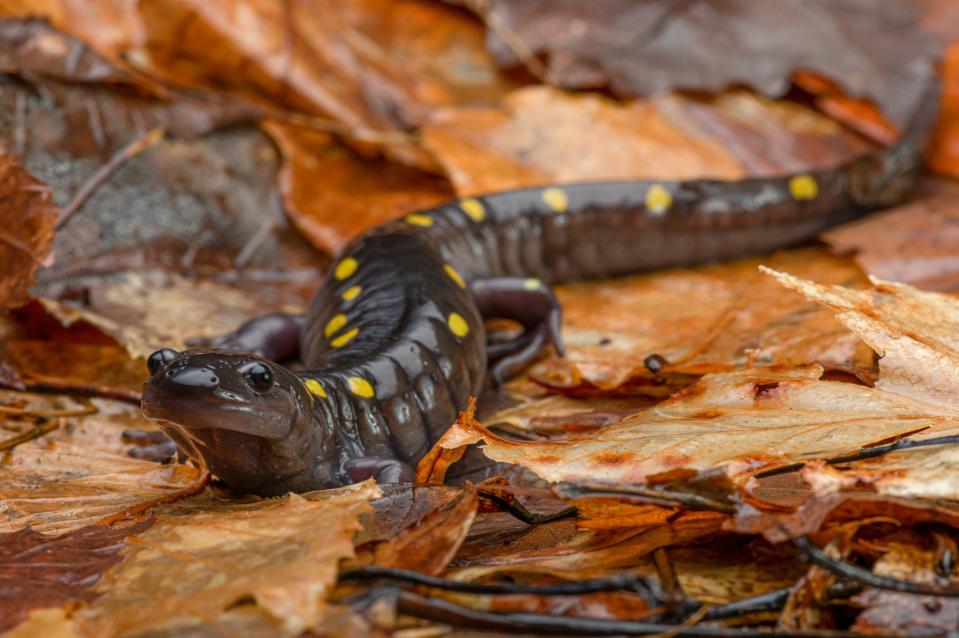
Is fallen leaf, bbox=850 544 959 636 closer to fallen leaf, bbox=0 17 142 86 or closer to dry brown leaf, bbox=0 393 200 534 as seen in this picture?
dry brown leaf, bbox=0 393 200 534

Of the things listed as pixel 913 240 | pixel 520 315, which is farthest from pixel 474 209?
pixel 913 240

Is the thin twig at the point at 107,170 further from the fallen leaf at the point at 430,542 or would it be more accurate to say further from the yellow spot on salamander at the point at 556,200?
the fallen leaf at the point at 430,542

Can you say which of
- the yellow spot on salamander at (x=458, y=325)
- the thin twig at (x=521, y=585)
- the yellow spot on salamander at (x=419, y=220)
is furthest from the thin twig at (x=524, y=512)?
the yellow spot on salamander at (x=419, y=220)

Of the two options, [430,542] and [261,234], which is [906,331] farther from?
[261,234]

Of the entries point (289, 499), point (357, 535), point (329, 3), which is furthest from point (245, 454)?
point (329, 3)

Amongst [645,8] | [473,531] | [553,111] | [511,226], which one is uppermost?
[645,8]

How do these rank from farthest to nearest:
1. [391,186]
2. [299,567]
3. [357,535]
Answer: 1. [391,186]
2. [357,535]
3. [299,567]

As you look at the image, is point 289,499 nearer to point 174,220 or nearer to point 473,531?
point 473,531
